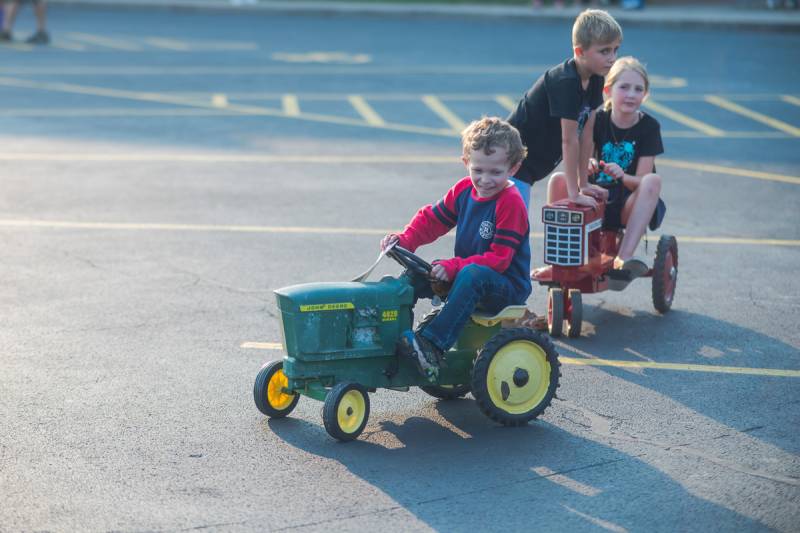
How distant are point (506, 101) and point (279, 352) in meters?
10.2

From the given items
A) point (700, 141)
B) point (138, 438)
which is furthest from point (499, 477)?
point (700, 141)

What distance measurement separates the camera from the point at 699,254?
29.4ft

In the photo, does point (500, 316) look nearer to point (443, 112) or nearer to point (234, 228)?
point (234, 228)

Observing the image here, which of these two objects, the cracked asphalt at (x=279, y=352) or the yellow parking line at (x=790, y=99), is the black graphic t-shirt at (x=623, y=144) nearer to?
the cracked asphalt at (x=279, y=352)

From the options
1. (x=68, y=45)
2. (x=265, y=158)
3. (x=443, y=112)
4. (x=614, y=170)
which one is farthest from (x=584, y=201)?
(x=68, y=45)

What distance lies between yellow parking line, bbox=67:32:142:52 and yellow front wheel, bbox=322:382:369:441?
18268 mm

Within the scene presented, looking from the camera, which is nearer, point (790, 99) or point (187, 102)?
point (187, 102)

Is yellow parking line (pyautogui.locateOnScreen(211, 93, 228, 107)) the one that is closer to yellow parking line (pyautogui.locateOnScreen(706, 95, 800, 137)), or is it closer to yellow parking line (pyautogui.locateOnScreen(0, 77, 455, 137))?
yellow parking line (pyautogui.locateOnScreen(0, 77, 455, 137))

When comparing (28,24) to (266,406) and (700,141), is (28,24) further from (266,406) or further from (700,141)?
(266,406)

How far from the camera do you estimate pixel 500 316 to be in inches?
223

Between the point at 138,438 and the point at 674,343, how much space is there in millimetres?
3182

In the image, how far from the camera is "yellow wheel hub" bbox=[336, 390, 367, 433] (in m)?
5.36

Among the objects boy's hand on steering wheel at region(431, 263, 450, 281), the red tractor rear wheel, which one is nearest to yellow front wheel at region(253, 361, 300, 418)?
boy's hand on steering wheel at region(431, 263, 450, 281)

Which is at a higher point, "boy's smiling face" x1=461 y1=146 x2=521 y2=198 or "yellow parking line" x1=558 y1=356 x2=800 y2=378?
"boy's smiling face" x1=461 y1=146 x2=521 y2=198
